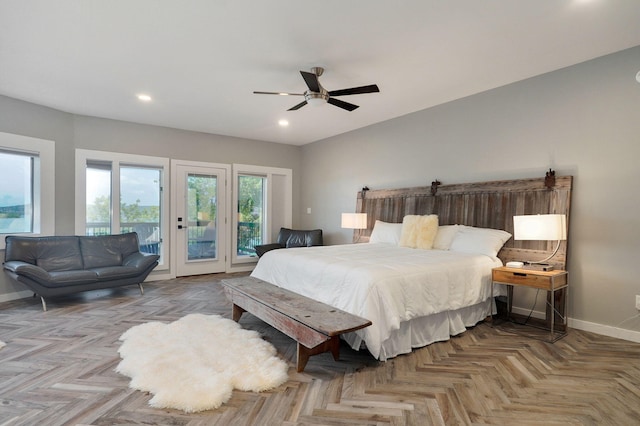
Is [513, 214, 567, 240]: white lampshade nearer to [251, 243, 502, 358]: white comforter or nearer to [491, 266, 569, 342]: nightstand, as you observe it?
[491, 266, 569, 342]: nightstand

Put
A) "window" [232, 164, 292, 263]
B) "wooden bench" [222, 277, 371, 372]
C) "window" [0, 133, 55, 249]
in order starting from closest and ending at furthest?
"wooden bench" [222, 277, 371, 372]
"window" [0, 133, 55, 249]
"window" [232, 164, 292, 263]

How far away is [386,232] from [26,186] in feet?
16.8

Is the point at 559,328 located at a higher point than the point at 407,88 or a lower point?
lower

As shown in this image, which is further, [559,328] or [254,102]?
[254,102]

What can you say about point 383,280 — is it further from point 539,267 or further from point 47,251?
point 47,251

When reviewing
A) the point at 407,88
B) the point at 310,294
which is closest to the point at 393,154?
the point at 407,88

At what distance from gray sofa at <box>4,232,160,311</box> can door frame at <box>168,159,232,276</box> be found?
0.70 meters

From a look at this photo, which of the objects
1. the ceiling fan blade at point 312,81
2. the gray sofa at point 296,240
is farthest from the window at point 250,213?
the ceiling fan blade at point 312,81

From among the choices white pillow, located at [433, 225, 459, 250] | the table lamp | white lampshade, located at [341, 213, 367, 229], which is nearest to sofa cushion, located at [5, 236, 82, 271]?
white lampshade, located at [341, 213, 367, 229]

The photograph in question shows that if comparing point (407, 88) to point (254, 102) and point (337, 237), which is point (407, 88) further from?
point (337, 237)

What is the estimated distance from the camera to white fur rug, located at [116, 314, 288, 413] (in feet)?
6.83

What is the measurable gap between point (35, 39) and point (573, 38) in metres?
4.61

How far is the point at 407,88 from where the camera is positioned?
3914 mm

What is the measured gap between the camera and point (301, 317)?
242cm
